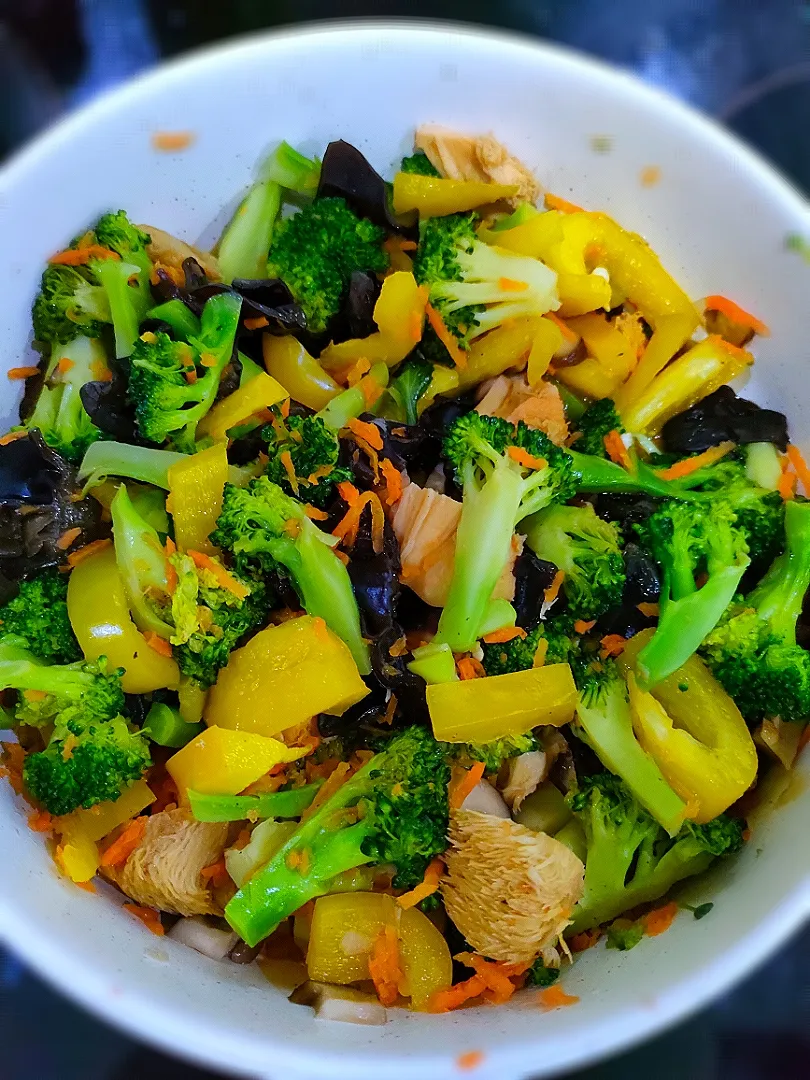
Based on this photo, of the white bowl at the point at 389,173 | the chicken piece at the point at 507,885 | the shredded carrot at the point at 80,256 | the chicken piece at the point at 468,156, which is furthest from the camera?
the chicken piece at the point at 468,156

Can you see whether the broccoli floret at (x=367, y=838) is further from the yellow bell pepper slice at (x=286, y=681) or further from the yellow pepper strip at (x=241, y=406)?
the yellow pepper strip at (x=241, y=406)

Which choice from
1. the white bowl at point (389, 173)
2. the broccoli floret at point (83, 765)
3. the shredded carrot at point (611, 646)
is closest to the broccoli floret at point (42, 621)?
the broccoli floret at point (83, 765)

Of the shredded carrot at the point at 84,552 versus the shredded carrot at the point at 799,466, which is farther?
the shredded carrot at the point at 799,466

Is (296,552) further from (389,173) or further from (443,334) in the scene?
(389,173)

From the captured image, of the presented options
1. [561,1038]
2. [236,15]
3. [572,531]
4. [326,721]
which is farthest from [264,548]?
[236,15]

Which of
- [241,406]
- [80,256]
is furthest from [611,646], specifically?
[80,256]

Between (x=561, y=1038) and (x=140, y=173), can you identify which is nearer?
(x=561, y=1038)

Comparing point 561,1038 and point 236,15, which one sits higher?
point 236,15

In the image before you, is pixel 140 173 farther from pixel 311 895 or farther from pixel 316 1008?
pixel 316 1008
